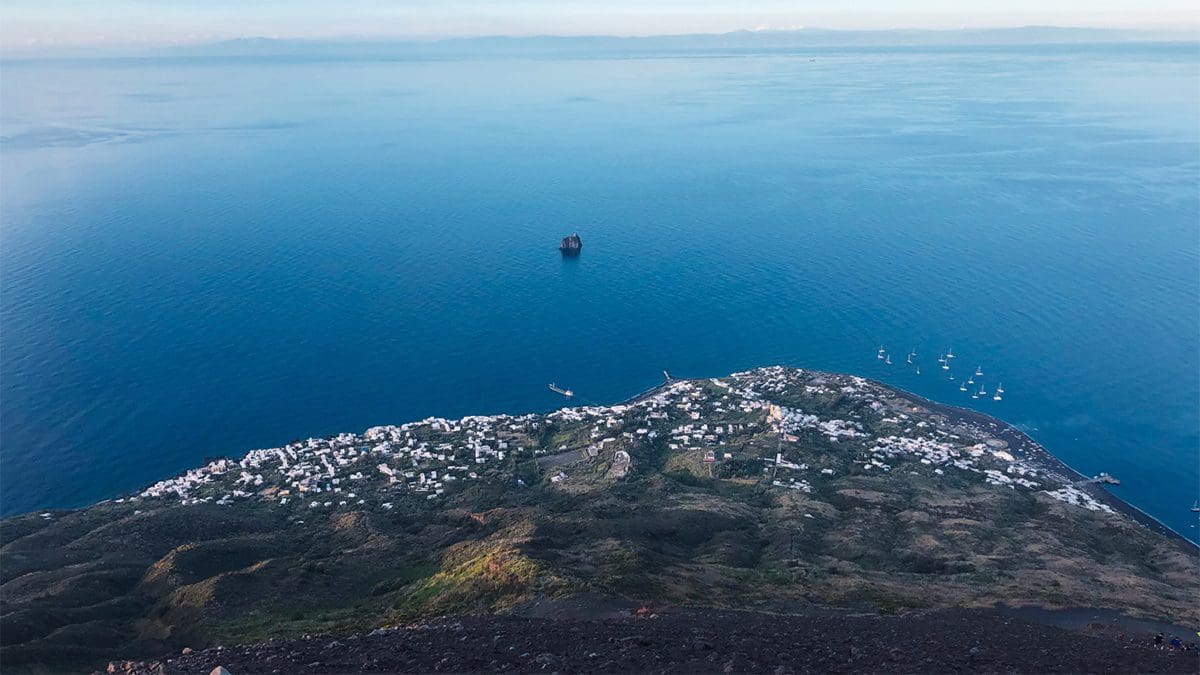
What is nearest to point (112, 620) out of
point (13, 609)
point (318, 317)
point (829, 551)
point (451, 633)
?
point (13, 609)

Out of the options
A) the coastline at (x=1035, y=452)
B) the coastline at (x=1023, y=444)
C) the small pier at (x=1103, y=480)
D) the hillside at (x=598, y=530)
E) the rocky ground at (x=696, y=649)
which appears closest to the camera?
the rocky ground at (x=696, y=649)

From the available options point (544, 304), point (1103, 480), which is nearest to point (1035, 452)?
point (1103, 480)

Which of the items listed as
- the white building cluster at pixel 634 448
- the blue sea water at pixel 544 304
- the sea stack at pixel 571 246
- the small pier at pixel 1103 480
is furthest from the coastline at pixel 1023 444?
the sea stack at pixel 571 246

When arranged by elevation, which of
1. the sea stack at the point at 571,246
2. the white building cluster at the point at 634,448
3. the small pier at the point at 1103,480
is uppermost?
the sea stack at the point at 571,246

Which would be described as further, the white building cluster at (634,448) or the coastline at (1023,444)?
the coastline at (1023,444)

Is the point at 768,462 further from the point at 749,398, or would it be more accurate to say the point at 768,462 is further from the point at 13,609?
the point at 13,609

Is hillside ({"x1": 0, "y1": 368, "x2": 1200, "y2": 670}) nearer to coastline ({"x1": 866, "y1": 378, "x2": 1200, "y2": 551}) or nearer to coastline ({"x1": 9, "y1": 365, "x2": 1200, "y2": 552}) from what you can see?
coastline ({"x1": 866, "y1": 378, "x2": 1200, "y2": 551})

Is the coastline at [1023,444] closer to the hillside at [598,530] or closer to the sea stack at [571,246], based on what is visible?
the hillside at [598,530]

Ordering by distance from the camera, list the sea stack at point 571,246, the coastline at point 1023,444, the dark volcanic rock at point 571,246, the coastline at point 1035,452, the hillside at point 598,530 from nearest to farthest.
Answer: the hillside at point 598,530, the coastline at point 1035,452, the coastline at point 1023,444, the sea stack at point 571,246, the dark volcanic rock at point 571,246
